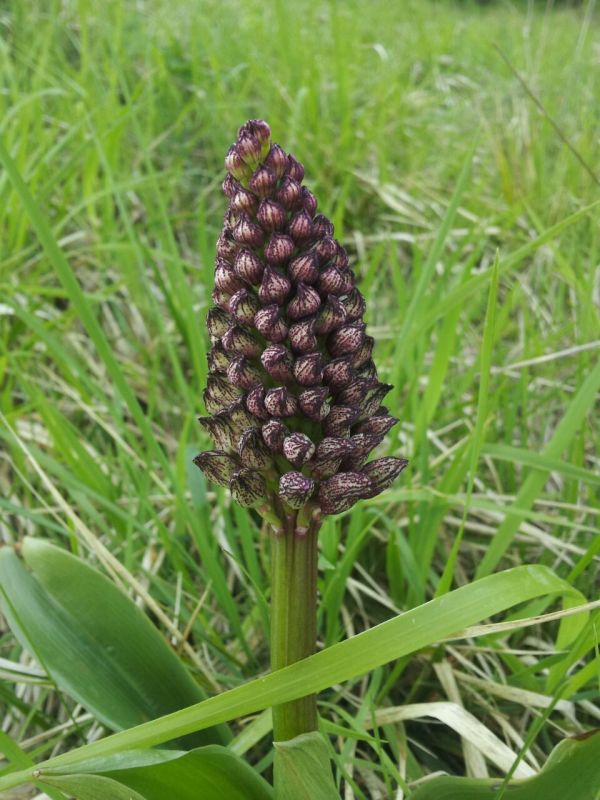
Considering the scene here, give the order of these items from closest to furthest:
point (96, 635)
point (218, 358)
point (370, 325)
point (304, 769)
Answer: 1. point (304, 769)
2. point (218, 358)
3. point (96, 635)
4. point (370, 325)

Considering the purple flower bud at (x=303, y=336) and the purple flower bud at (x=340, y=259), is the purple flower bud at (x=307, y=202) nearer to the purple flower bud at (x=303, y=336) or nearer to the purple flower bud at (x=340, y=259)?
the purple flower bud at (x=340, y=259)

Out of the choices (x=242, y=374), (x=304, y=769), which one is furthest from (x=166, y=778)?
(x=242, y=374)

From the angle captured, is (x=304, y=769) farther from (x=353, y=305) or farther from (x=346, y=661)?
(x=353, y=305)

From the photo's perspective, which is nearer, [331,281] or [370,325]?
[331,281]

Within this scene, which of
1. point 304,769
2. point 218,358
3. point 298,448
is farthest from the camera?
point 218,358

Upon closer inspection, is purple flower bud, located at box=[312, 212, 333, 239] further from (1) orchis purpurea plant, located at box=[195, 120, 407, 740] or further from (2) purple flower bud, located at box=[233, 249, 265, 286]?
(2) purple flower bud, located at box=[233, 249, 265, 286]
